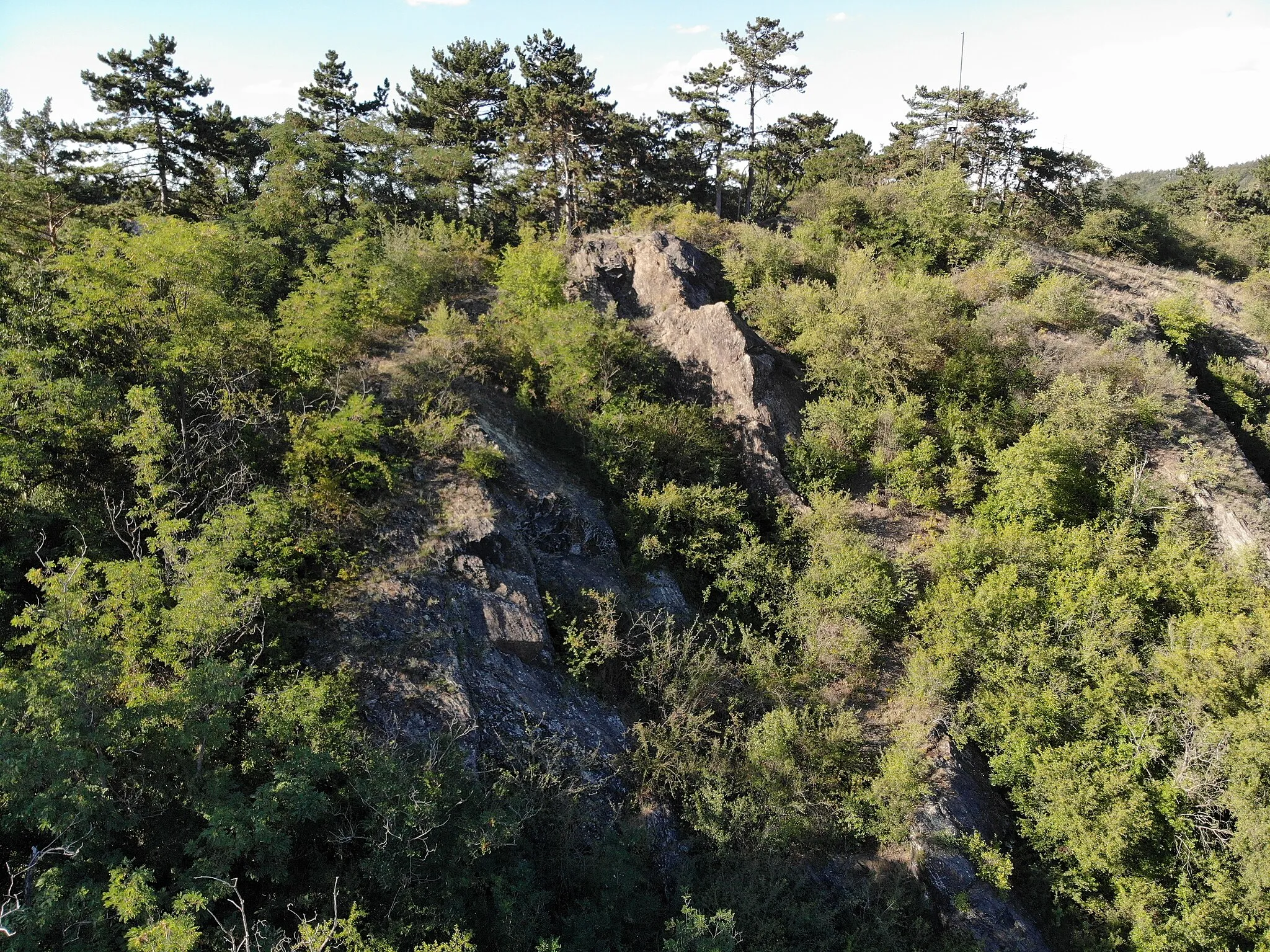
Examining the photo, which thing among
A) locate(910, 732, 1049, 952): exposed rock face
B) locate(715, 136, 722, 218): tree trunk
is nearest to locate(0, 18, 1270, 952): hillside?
locate(910, 732, 1049, 952): exposed rock face

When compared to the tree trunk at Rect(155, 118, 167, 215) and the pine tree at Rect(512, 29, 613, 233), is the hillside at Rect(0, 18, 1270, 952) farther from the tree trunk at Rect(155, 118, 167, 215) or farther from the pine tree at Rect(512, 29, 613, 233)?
the pine tree at Rect(512, 29, 613, 233)

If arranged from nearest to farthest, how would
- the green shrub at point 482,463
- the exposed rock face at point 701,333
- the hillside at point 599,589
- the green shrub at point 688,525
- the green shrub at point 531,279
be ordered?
the hillside at point 599,589 < the green shrub at point 482,463 < the green shrub at point 688,525 < the exposed rock face at point 701,333 < the green shrub at point 531,279

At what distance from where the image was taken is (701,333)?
2188cm

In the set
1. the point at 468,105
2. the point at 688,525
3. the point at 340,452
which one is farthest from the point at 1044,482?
the point at 468,105

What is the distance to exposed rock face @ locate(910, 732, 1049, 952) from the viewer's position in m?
11.1

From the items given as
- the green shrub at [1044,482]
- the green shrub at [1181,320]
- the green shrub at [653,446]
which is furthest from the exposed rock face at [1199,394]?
the green shrub at [653,446]

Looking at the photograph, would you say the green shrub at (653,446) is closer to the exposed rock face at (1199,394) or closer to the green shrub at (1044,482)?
the green shrub at (1044,482)

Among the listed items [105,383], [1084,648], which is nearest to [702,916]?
[1084,648]

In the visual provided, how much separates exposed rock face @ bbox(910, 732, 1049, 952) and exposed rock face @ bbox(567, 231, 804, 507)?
8300mm

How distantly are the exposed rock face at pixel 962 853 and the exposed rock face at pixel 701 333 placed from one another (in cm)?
830

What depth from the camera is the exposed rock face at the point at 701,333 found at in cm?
2028

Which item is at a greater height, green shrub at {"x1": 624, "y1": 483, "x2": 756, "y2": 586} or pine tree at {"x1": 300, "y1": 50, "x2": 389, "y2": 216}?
pine tree at {"x1": 300, "y1": 50, "x2": 389, "y2": 216}

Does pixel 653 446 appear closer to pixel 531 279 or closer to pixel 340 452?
pixel 531 279

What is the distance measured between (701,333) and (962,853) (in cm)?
1635
